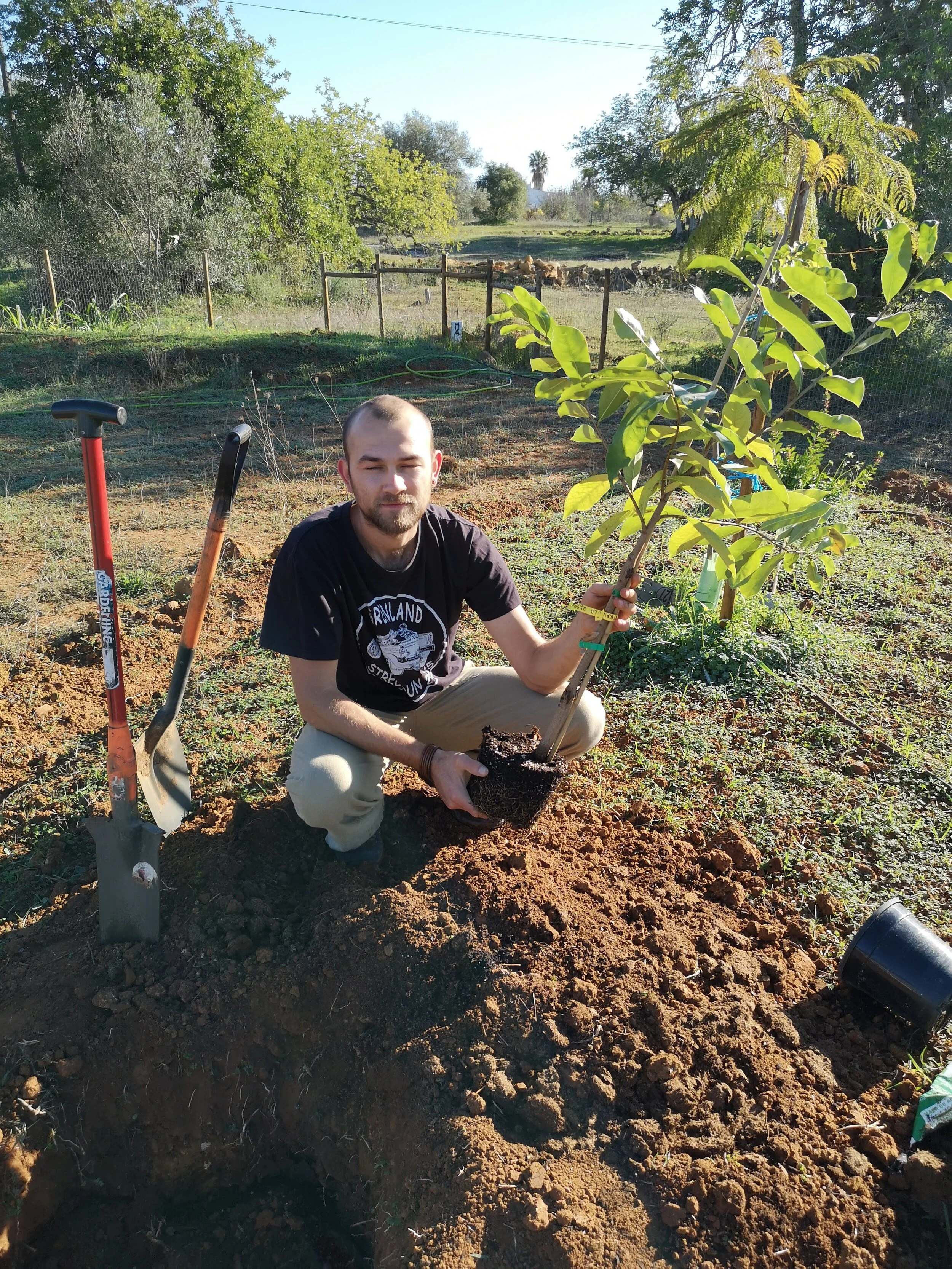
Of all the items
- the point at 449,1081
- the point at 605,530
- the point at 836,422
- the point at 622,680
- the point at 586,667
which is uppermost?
the point at 836,422

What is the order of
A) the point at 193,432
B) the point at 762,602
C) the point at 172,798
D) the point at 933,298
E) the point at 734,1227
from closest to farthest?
the point at 734,1227, the point at 172,798, the point at 762,602, the point at 193,432, the point at 933,298

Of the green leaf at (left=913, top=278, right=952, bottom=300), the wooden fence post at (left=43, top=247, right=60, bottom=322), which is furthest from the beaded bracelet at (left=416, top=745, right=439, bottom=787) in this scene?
the wooden fence post at (left=43, top=247, right=60, bottom=322)

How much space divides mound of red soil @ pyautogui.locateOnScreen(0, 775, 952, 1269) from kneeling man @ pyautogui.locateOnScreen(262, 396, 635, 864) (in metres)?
0.34

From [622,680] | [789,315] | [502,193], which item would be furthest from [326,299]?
[502,193]

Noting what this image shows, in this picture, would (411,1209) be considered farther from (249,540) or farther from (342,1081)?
(249,540)

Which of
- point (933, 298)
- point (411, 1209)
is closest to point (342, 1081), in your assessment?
point (411, 1209)

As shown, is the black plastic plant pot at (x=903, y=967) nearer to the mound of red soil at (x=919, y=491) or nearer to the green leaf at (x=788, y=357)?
the green leaf at (x=788, y=357)

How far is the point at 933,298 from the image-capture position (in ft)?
36.1

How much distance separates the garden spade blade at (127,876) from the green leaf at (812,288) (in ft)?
6.64

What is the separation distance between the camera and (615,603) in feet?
6.44

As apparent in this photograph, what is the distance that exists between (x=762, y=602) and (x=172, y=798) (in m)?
2.97

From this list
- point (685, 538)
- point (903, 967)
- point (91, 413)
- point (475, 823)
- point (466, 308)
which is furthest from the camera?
point (466, 308)

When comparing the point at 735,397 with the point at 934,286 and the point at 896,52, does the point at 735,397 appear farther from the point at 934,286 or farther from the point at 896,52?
the point at 896,52

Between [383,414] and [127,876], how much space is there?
1471 millimetres
